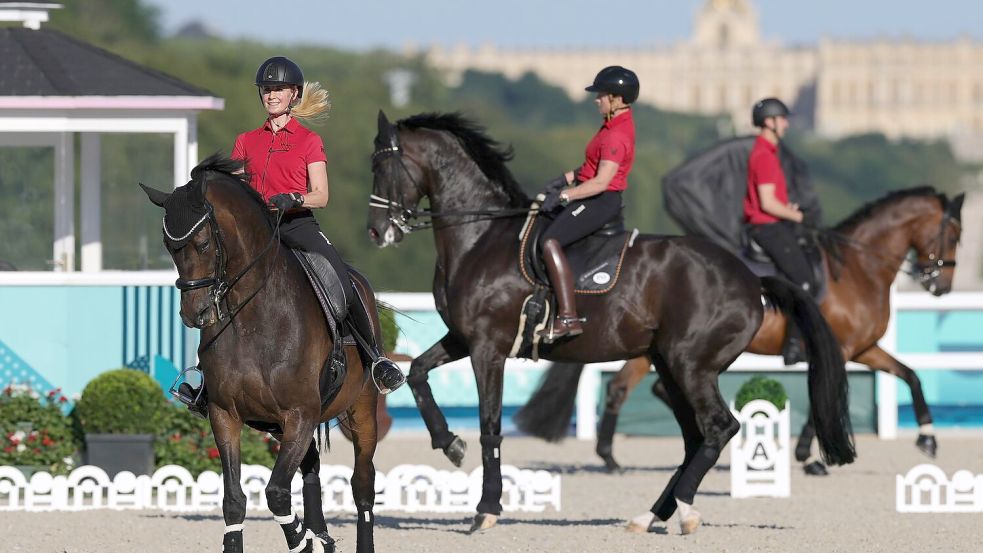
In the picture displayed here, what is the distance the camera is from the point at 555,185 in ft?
37.7

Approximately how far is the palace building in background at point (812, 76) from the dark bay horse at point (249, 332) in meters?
159

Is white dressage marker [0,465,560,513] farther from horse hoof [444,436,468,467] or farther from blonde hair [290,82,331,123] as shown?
blonde hair [290,82,331,123]

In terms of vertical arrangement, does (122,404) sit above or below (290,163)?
below

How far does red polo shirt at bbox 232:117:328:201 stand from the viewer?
8797 millimetres

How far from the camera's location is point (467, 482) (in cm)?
1207

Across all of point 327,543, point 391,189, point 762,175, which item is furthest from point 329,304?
point 762,175

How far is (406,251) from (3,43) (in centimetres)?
4669

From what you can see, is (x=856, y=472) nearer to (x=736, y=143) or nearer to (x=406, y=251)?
(x=736, y=143)

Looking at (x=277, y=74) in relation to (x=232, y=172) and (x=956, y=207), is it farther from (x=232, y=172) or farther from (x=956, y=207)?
(x=956, y=207)

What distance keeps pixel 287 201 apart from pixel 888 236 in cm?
728

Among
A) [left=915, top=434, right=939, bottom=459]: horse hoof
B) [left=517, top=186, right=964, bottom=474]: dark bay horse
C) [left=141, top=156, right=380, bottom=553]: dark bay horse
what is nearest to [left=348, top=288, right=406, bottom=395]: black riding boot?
[left=141, top=156, right=380, bottom=553]: dark bay horse

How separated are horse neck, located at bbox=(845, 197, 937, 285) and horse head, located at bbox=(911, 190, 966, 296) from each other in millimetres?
35

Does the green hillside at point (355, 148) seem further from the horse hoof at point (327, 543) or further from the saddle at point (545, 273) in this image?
the horse hoof at point (327, 543)

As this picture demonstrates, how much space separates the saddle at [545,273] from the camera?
442 inches
